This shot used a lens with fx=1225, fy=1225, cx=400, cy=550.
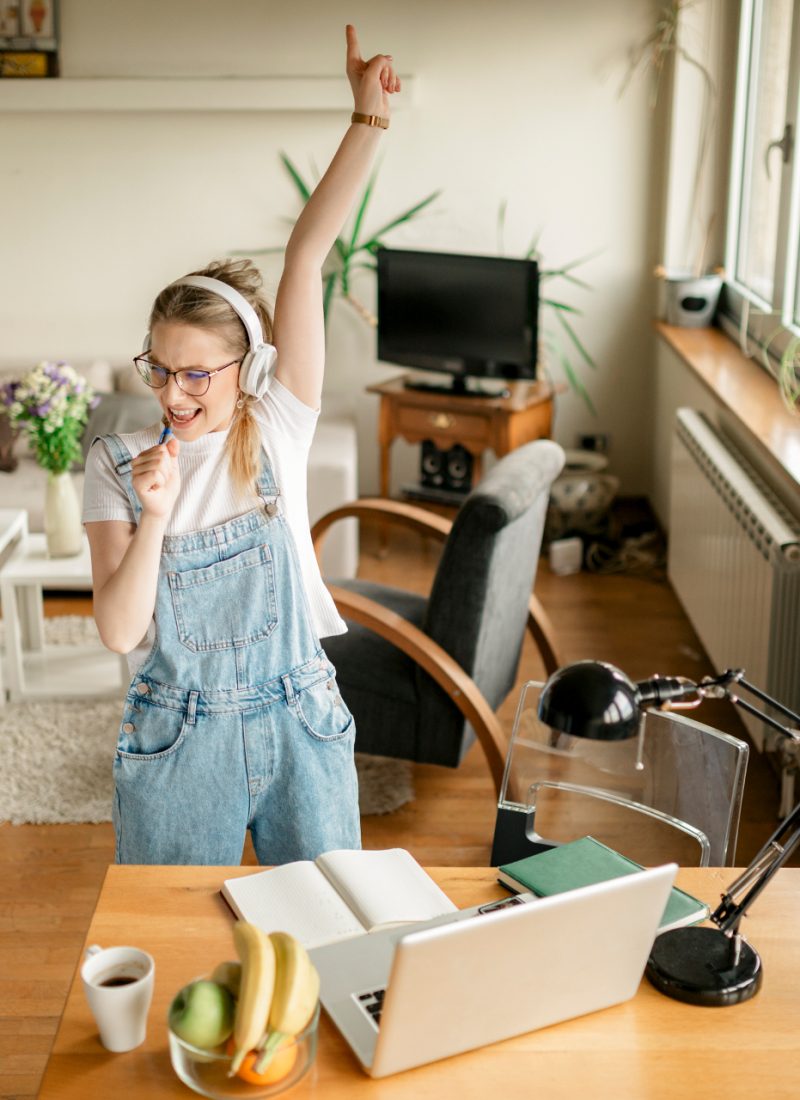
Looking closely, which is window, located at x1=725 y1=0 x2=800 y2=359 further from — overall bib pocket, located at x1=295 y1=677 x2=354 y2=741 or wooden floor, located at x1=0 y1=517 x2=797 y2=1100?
overall bib pocket, located at x1=295 y1=677 x2=354 y2=741

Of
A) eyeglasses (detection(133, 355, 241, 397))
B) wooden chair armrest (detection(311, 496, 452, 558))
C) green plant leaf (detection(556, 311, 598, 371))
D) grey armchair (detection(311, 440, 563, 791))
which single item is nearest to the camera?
eyeglasses (detection(133, 355, 241, 397))

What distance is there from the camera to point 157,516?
1.44 m

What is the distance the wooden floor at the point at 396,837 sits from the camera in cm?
229

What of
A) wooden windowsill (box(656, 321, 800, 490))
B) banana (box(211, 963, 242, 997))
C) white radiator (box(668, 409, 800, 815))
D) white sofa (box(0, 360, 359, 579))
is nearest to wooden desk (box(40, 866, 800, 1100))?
banana (box(211, 963, 242, 997))

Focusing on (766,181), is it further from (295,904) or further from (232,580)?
(295,904)

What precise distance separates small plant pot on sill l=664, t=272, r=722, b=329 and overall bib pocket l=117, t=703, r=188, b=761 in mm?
3634

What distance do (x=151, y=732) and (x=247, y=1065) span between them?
0.60 m

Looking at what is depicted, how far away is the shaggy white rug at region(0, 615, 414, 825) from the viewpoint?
3035 millimetres

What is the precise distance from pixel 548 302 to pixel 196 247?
1.59m

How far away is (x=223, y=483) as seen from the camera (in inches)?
63.1

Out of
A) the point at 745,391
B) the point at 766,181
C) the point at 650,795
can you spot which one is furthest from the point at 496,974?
the point at 766,181

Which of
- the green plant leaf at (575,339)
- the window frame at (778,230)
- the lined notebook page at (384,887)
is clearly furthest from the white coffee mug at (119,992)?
the green plant leaf at (575,339)

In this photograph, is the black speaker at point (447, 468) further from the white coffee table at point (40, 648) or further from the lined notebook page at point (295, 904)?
the lined notebook page at point (295, 904)

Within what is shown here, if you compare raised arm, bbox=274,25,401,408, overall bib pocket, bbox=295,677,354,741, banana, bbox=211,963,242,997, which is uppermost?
raised arm, bbox=274,25,401,408
